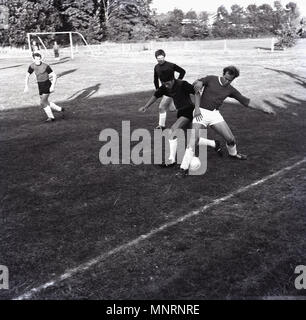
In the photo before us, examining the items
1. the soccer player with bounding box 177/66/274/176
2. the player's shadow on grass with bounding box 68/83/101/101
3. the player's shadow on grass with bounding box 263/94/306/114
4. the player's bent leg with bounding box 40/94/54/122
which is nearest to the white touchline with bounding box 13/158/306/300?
the soccer player with bounding box 177/66/274/176

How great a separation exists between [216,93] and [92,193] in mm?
2945

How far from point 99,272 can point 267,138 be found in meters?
6.50

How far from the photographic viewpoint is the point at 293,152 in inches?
348

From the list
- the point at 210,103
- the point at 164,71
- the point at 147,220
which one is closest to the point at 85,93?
the point at 164,71

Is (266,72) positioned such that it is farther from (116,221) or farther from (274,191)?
(116,221)

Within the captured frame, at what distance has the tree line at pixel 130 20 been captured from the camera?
5091 centimetres

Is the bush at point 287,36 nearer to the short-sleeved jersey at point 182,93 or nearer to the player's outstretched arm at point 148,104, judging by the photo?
the player's outstretched arm at point 148,104

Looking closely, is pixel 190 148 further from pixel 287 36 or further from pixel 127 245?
pixel 287 36

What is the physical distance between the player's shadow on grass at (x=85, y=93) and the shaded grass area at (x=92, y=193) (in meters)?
5.25

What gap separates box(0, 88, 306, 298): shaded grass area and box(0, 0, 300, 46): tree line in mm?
44181

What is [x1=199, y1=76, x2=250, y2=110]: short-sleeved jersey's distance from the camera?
7.55 meters

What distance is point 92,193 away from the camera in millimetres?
7059

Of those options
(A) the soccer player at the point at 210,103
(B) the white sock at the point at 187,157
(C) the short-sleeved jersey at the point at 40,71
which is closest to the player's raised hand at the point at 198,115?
(A) the soccer player at the point at 210,103

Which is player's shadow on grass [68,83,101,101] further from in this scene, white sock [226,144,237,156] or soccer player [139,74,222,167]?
white sock [226,144,237,156]
